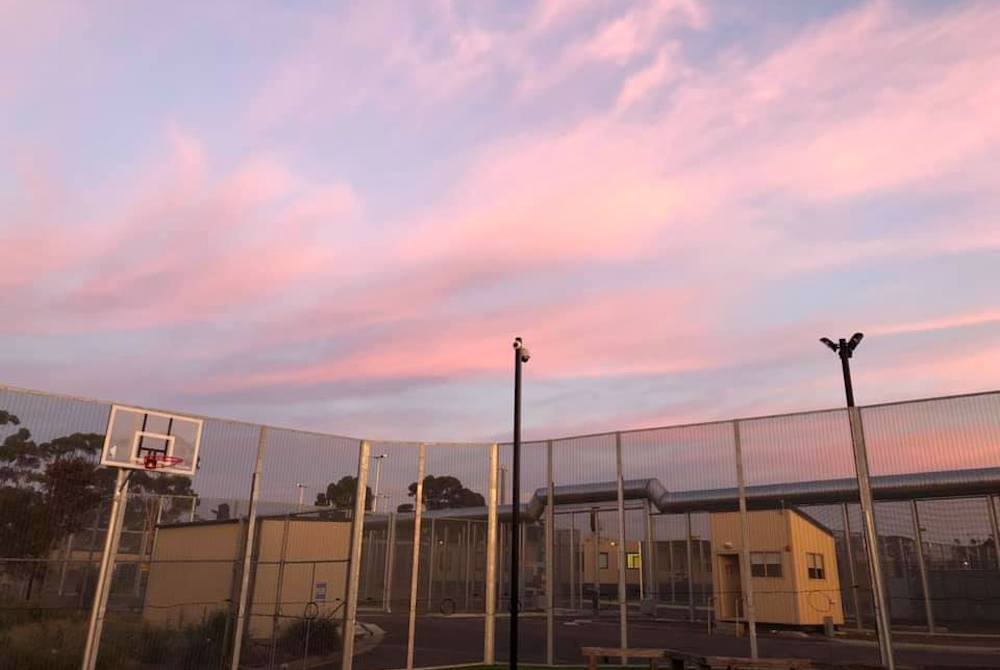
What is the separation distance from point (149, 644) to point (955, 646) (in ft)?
57.1

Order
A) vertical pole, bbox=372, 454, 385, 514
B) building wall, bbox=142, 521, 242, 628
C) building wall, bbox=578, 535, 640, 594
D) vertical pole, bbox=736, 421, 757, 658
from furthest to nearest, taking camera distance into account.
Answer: building wall, bbox=578, 535, 640, 594, vertical pole, bbox=372, 454, 385, 514, vertical pole, bbox=736, 421, 757, 658, building wall, bbox=142, 521, 242, 628

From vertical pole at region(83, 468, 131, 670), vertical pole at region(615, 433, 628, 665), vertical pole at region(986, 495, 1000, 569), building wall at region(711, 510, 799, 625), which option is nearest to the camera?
vertical pole at region(83, 468, 131, 670)

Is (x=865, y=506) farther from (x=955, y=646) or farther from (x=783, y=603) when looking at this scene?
(x=783, y=603)

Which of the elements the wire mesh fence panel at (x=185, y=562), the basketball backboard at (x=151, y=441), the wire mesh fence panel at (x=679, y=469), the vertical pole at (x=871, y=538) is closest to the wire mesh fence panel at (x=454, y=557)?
the wire mesh fence panel at (x=679, y=469)

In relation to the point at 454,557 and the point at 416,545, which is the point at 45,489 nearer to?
the point at 416,545

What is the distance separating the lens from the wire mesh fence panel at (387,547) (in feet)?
55.7

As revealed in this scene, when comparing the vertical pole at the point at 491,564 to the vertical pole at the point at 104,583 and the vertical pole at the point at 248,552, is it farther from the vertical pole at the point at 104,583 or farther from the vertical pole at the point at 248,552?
the vertical pole at the point at 104,583

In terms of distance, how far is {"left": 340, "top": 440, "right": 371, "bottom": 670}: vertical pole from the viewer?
49.5 feet

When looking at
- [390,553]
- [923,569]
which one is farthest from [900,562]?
[390,553]

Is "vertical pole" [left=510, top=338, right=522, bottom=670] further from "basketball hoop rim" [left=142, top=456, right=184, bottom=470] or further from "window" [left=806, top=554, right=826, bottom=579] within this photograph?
"window" [left=806, top=554, right=826, bottom=579]

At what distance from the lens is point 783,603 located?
74.6 ft

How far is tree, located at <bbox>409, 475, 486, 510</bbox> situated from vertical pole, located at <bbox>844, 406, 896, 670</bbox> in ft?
29.2

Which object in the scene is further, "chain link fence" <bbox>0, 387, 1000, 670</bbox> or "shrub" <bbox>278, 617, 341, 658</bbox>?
"shrub" <bbox>278, 617, 341, 658</bbox>

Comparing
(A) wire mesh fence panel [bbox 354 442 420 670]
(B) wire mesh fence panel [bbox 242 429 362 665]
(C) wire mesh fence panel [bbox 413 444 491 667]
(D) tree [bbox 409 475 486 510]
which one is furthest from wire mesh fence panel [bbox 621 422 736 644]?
(B) wire mesh fence panel [bbox 242 429 362 665]
